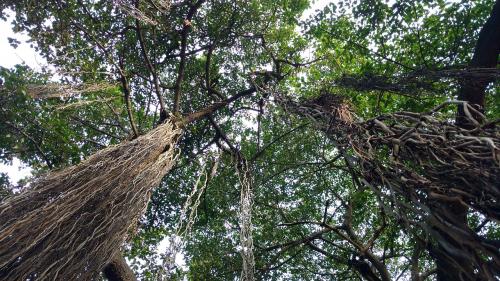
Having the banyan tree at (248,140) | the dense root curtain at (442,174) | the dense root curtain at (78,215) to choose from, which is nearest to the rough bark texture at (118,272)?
the banyan tree at (248,140)

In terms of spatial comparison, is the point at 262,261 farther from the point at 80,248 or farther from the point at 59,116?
the point at 80,248

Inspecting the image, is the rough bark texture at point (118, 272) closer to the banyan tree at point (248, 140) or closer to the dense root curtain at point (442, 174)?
the banyan tree at point (248, 140)

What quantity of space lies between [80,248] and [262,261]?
3417 mm

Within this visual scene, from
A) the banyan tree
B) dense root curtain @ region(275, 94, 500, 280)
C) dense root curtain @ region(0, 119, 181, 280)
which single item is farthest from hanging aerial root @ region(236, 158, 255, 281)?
dense root curtain @ region(275, 94, 500, 280)

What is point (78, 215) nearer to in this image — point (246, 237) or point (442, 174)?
point (246, 237)

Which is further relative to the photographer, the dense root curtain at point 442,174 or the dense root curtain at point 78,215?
the dense root curtain at point 78,215

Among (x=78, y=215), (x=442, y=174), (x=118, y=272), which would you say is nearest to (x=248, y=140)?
(x=118, y=272)

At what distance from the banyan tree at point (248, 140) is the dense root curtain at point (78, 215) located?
0.01 metres

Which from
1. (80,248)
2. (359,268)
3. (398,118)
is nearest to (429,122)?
(398,118)

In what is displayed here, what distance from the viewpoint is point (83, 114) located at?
18.2 feet

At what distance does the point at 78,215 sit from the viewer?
2588 mm

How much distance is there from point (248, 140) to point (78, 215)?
4.09 metres

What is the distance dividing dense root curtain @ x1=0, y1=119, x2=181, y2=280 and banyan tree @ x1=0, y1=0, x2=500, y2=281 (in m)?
0.01

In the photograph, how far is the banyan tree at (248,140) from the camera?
6.52 ft
